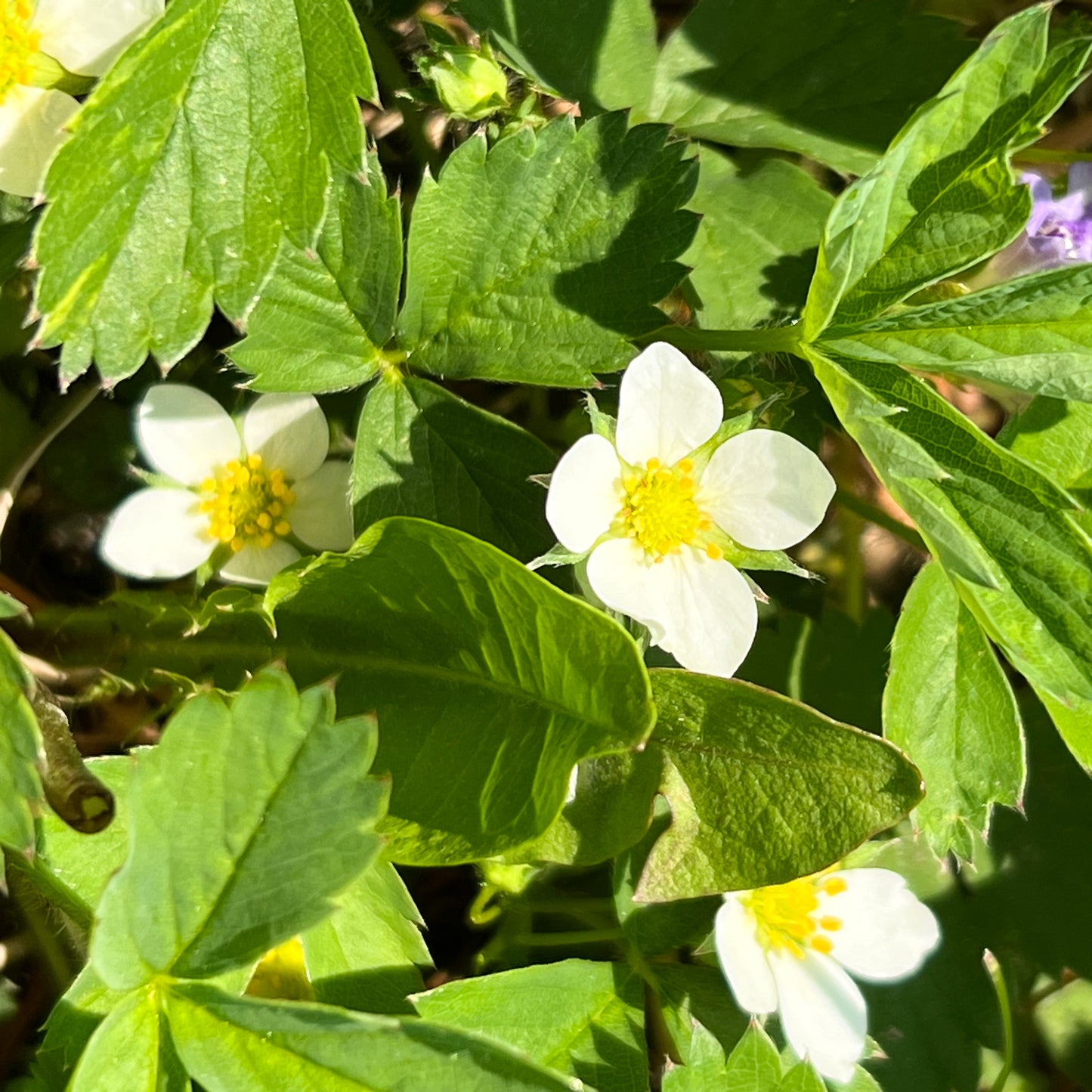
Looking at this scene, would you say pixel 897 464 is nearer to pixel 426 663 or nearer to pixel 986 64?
pixel 986 64

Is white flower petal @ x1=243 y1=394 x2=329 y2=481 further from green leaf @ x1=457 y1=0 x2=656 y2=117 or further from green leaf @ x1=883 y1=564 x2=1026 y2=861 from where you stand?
green leaf @ x1=883 y1=564 x2=1026 y2=861

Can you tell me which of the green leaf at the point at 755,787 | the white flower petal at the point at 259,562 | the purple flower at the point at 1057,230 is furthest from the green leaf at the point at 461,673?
the purple flower at the point at 1057,230

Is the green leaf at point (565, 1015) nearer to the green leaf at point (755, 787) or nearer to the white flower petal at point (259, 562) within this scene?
the green leaf at point (755, 787)

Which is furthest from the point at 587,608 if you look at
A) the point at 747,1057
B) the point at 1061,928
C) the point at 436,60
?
the point at 1061,928

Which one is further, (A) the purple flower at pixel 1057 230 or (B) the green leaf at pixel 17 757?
(A) the purple flower at pixel 1057 230

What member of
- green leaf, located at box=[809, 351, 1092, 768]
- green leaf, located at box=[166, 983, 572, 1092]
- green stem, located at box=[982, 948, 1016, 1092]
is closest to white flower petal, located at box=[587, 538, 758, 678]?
green leaf, located at box=[809, 351, 1092, 768]

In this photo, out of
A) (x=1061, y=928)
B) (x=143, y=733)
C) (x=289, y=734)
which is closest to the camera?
(x=289, y=734)
